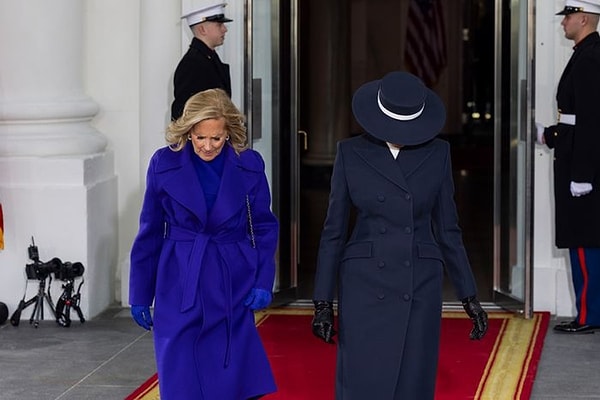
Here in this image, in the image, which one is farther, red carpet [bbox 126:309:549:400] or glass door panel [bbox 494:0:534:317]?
glass door panel [bbox 494:0:534:317]

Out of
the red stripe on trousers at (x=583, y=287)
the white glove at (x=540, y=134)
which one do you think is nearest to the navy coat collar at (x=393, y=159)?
the red stripe on trousers at (x=583, y=287)

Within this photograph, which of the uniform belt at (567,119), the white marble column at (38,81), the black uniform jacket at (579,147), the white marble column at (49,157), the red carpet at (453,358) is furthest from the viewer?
the white marble column at (38,81)

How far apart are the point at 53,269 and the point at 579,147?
3254 millimetres

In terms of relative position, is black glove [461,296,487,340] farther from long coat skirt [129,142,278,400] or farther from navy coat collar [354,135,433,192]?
long coat skirt [129,142,278,400]

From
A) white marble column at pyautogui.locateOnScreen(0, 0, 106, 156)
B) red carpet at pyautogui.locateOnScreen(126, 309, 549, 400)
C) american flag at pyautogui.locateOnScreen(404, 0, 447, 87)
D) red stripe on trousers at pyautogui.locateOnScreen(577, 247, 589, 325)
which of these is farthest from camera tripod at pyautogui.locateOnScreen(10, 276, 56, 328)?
american flag at pyautogui.locateOnScreen(404, 0, 447, 87)

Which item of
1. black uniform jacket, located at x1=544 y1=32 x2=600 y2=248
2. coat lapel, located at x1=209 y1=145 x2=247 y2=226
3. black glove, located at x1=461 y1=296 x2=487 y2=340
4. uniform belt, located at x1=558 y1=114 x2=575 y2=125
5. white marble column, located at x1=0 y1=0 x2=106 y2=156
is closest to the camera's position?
black glove, located at x1=461 y1=296 x2=487 y2=340

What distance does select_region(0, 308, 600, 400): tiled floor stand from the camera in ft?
24.8

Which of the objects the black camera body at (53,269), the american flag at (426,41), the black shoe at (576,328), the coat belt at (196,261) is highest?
the american flag at (426,41)

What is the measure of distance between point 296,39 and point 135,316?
449 centimetres

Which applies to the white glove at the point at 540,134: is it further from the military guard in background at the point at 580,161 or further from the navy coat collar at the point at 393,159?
the navy coat collar at the point at 393,159

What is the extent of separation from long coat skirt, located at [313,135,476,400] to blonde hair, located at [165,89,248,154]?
1.48 feet

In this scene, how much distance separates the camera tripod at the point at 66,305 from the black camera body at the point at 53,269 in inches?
2.1

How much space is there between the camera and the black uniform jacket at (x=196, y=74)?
9102 millimetres

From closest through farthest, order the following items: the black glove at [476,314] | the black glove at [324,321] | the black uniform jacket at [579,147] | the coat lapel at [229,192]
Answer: the black glove at [324,321], the black glove at [476,314], the coat lapel at [229,192], the black uniform jacket at [579,147]
